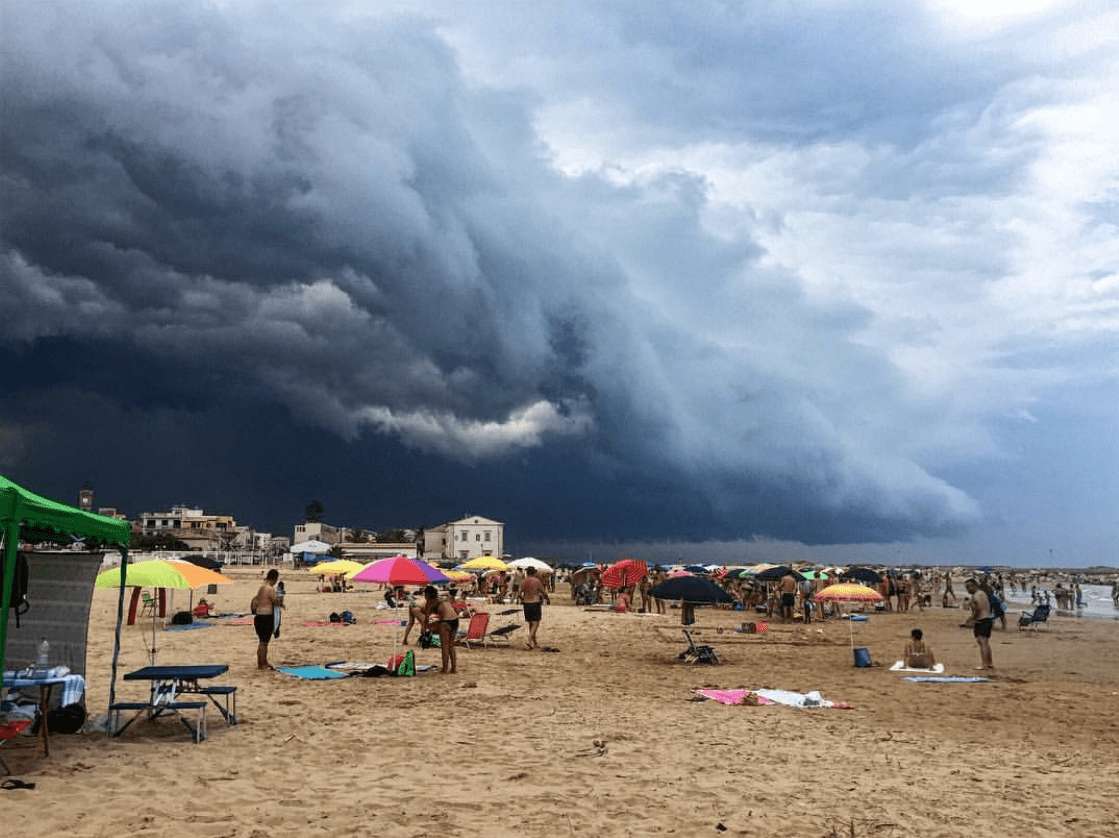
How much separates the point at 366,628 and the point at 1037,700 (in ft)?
50.8

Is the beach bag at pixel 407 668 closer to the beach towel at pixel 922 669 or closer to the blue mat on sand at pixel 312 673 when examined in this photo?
the blue mat on sand at pixel 312 673

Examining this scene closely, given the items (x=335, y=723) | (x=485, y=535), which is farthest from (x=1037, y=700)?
(x=485, y=535)

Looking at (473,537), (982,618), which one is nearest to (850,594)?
(982,618)

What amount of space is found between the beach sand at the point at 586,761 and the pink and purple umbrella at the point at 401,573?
164cm

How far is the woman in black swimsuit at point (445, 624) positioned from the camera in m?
13.1

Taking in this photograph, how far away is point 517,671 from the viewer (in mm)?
13969

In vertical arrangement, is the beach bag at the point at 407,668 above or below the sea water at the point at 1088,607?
above

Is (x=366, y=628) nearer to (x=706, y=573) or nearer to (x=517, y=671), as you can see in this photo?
(x=517, y=671)

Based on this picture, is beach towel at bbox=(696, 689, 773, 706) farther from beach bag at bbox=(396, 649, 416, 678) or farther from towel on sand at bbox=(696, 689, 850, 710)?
beach bag at bbox=(396, 649, 416, 678)

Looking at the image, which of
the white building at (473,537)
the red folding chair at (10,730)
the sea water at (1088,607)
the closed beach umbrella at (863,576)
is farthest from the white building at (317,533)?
the red folding chair at (10,730)

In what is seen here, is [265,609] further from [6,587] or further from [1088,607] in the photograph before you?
[1088,607]

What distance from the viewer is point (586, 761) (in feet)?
25.0

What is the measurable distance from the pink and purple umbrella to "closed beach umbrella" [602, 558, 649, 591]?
521 inches

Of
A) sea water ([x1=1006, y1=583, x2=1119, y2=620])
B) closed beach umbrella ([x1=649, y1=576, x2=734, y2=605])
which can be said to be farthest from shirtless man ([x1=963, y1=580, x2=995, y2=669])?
sea water ([x1=1006, y1=583, x2=1119, y2=620])
